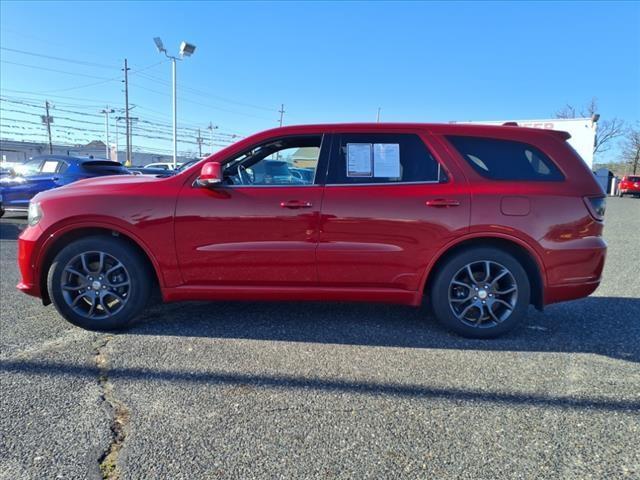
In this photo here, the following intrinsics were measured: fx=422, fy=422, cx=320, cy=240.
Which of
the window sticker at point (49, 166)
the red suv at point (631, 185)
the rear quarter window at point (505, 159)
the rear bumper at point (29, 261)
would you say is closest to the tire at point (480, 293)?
the rear quarter window at point (505, 159)

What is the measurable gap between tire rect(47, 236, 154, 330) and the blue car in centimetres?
708

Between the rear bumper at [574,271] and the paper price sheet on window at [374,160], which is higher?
the paper price sheet on window at [374,160]

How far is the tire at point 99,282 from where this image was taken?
3.56 meters

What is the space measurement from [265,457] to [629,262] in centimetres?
724

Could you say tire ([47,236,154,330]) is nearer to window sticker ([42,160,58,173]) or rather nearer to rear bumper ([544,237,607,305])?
rear bumper ([544,237,607,305])

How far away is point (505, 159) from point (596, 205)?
828 millimetres

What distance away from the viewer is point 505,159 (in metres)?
3.56

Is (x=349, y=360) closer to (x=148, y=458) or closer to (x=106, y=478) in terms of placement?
(x=148, y=458)

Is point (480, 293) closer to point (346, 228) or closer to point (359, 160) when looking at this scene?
point (346, 228)

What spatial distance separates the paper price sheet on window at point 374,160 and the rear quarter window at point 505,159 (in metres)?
0.51

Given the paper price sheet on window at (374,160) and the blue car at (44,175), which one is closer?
the paper price sheet on window at (374,160)

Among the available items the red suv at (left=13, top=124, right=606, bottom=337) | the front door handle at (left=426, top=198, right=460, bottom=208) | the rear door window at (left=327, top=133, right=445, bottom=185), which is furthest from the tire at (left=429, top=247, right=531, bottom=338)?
the rear door window at (left=327, top=133, right=445, bottom=185)

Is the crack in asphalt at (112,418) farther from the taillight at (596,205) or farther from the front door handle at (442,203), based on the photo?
the taillight at (596,205)

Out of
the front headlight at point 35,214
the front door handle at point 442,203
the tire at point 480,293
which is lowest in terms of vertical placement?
the tire at point 480,293
